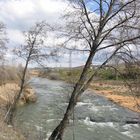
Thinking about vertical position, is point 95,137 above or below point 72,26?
below

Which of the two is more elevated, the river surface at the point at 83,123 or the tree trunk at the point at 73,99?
the tree trunk at the point at 73,99

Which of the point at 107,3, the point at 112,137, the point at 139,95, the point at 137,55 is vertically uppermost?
the point at 107,3

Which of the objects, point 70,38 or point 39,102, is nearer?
point 70,38

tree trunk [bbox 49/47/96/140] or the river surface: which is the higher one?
tree trunk [bbox 49/47/96/140]

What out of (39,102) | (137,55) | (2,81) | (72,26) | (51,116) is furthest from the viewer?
(2,81)

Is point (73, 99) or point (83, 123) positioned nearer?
point (73, 99)

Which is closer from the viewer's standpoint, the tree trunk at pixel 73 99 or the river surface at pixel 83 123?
the tree trunk at pixel 73 99

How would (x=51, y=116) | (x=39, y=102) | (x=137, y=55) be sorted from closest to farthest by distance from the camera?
(x=137, y=55), (x=51, y=116), (x=39, y=102)

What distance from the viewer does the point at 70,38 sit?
13.2 m

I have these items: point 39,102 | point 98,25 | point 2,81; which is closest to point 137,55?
point 98,25

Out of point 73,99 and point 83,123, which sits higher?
point 73,99

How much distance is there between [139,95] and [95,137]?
459 inches

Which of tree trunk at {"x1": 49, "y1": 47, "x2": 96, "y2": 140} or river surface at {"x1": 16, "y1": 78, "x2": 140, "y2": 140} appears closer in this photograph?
tree trunk at {"x1": 49, "y1": 47, "x2": 96, "y2": 140}

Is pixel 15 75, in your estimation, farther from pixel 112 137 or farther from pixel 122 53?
pixel 122 53
